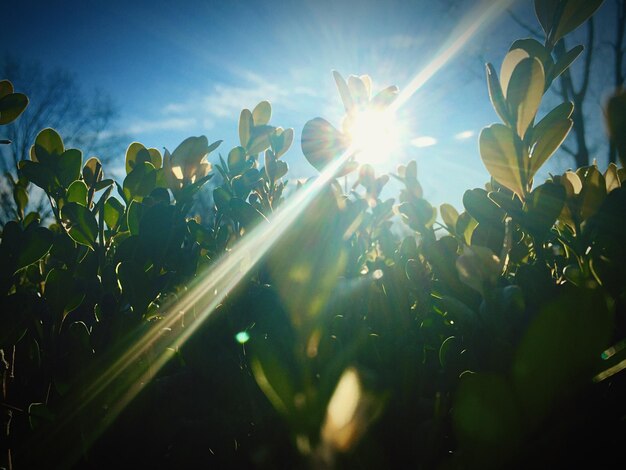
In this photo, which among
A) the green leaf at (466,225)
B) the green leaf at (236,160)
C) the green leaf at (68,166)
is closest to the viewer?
the green leaf at (68,166)

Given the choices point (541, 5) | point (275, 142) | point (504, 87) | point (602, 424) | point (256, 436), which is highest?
point (275, 142)

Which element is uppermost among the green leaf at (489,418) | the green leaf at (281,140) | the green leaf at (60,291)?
the green leaf at (281,140)

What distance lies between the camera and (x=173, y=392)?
71cm

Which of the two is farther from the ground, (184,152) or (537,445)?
(184,152)

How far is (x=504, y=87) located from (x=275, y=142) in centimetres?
86

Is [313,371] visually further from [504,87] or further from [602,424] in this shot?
[504,87]

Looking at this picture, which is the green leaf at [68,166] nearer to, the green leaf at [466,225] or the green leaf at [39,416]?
the green leaf at [39,416]

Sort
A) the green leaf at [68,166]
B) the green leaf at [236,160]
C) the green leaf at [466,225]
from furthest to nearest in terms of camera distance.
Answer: the green leaf at [236,160]
the green leaf at [466,225]
the green leaf at [68,166]

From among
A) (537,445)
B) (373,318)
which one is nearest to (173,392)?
(373,318)

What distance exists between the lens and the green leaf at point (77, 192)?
3.16ft

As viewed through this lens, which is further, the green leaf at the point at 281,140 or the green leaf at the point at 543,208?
the green leaf at the point at 281,140

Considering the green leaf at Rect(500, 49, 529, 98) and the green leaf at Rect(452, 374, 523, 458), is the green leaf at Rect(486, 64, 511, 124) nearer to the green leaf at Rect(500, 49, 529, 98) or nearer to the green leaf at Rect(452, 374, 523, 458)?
the green leaf at Rect(500, 49, 529, 98)

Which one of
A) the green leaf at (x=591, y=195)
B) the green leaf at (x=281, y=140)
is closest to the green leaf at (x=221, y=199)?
the green leaf at (x=281, y=140)

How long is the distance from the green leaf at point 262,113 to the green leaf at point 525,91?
0.99 metres
